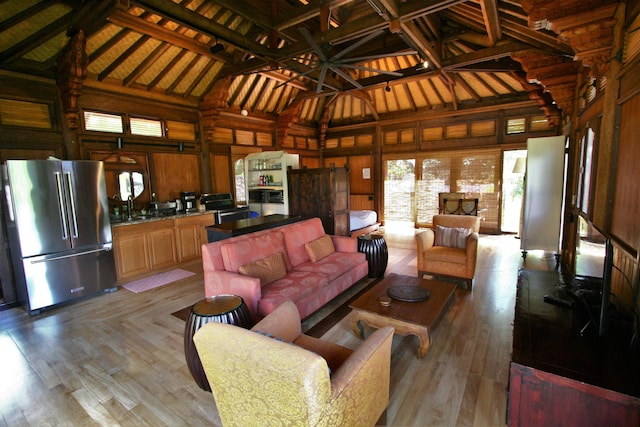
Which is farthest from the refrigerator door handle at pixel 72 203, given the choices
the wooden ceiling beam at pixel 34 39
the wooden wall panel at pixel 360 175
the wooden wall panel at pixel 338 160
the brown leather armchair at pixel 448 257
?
the wooden wall panel at pixel 360 175

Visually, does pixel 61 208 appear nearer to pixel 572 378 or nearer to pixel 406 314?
pixel 406 314

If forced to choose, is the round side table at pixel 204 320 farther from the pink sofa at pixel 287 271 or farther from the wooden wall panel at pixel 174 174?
the wooden wall panel at pixel 174 174

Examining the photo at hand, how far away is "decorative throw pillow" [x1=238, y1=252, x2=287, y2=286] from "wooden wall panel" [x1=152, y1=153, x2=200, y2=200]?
3563 millimetres

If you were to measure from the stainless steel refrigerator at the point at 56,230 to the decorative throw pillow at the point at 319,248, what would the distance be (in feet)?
9.45

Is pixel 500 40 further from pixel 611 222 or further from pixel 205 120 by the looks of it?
pixel 205 120

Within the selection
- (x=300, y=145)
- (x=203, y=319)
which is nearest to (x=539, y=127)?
(x=300, y=145)

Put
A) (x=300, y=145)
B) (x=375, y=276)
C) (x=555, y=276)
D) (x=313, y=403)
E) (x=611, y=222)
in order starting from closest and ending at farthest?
1. (x=313, y=403)
2. (x=611, y=222)
3. (x=555, y=276)
4. (x=375, y=276)
5. (x=300, y=145)

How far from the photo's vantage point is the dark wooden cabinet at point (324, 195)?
556 centimetres

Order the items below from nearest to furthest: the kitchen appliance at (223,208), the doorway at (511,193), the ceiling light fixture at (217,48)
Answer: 1. the ceiling light fixture at (217,48)
2. the kitchen appliance at (223,208)
3. the doorway at (511,193)

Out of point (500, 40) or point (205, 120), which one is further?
point (205, 120)

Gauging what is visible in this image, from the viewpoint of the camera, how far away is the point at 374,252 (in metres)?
4.21

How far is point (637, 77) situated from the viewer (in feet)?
6.43

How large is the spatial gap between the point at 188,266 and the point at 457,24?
635 cm

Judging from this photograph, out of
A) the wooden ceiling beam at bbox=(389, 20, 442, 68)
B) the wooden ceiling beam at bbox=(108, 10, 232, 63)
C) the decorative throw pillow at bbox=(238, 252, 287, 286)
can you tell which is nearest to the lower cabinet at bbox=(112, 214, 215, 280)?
the decorative throw pillow at bbox=(238, 252, 287, 286)
